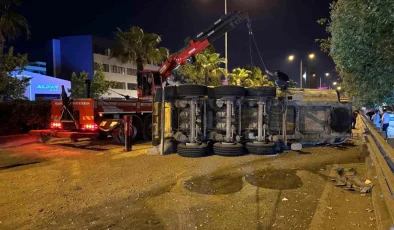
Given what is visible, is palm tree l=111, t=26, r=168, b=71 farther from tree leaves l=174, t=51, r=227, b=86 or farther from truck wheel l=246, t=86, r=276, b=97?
truck wheel l=246, t=86, r=276, b=97

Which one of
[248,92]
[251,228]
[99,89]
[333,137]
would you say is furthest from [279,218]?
[99,89]

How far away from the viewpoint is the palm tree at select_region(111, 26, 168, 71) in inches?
953

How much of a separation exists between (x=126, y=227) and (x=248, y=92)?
19.6ft

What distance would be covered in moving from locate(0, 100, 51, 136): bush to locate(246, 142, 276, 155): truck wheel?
12004 millimetres

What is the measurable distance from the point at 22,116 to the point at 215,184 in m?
13.1

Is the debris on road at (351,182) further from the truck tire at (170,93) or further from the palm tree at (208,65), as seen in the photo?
the palm tree at (208,65)

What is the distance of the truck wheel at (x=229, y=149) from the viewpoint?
9.23m

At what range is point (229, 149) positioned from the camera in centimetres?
924

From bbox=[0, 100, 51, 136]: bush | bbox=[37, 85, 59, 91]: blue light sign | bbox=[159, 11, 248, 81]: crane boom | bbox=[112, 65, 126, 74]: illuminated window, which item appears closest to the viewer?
bbox=[159, 11, 248, 81]: crane boom

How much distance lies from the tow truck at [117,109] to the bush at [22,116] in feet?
11.9

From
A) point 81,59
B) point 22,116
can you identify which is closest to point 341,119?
point 22,116

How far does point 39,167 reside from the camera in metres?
8.91

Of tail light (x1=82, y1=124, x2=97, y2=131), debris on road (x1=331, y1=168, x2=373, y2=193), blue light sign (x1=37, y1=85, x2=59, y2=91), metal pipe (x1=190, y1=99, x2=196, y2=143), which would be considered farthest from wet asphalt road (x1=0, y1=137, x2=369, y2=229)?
blue light sign (x1=37, y1=85, x2=59, y2=91)

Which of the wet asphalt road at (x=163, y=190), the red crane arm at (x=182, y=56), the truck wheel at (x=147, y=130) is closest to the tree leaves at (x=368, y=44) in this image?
the wet asphalt road at (x=163, y=190)
